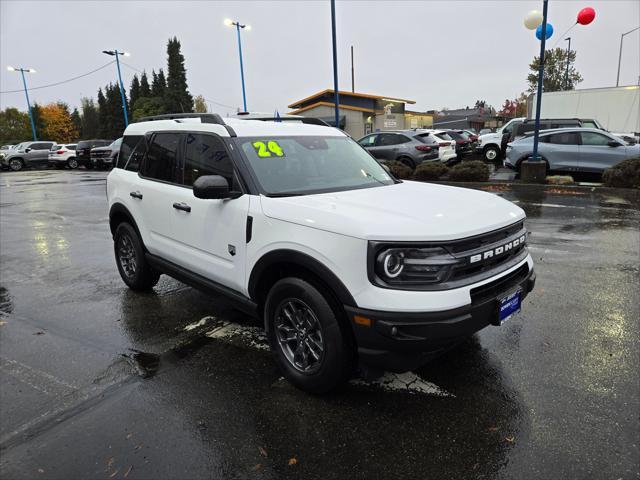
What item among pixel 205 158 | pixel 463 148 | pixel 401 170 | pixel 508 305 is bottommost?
pixel 401 170

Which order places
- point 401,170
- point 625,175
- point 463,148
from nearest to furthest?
point 625,175, point 401,170, point 463,148

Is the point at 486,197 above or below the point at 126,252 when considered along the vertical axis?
above

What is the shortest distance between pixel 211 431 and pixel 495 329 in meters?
2.68

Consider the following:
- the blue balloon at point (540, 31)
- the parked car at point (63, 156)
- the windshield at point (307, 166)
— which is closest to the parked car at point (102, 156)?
the parked car at point (63, 156)

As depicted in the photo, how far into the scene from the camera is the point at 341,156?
4281 millimetres

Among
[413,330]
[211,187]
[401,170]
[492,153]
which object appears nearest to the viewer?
[413,330]

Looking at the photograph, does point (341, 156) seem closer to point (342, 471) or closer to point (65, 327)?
point (342, 471)

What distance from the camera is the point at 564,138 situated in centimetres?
1460

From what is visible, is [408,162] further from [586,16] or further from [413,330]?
[413,330]

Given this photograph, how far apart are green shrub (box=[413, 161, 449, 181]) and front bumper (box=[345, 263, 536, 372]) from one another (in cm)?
1284

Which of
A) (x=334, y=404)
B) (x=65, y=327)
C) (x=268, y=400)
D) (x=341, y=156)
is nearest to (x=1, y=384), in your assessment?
(x=65, y=327)

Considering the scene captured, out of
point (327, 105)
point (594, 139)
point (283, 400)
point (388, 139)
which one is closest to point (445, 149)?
point (388, 139)

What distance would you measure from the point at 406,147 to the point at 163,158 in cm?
1336

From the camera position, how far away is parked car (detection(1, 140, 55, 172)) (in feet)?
109
